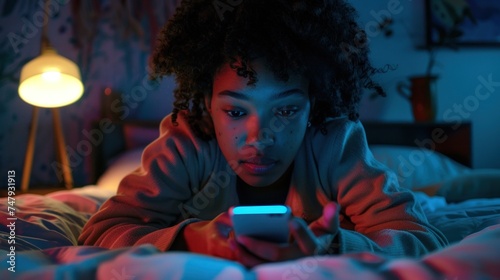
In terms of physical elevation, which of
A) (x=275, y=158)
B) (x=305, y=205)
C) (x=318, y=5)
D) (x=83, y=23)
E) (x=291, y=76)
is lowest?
(x=305, y=205)

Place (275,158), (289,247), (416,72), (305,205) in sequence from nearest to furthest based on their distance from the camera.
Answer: (289,247) → (275,158) → (305,205) → (416,72)

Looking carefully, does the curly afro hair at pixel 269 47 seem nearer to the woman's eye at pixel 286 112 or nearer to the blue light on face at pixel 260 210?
the woman's eye at pixel 286 112

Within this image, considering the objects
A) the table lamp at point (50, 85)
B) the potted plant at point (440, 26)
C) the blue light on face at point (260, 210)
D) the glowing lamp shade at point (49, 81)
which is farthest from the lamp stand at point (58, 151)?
the blue light on face at point (260, 210)

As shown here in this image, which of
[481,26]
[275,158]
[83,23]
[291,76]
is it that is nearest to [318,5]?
[291,76]

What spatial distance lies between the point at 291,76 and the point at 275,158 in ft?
0.50

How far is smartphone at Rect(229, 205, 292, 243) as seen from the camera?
59cm

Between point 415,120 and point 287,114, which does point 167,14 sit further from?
point 287,114

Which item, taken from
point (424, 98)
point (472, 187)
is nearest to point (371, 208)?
point (472, 187)

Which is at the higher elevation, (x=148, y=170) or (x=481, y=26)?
(x=481, y=26)

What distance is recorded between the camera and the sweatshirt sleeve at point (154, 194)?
2.82 feet

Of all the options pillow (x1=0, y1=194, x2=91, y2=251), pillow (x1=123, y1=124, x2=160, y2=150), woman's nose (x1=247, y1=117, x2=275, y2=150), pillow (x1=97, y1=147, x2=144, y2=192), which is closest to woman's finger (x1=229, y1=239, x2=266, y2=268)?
woman's nose (x1=247, y1=117, x2=275, y2=150)

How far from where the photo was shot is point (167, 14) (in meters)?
2.37

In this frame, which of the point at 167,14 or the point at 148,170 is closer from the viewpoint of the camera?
the point at 148,170

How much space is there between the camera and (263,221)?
1.96 feet
